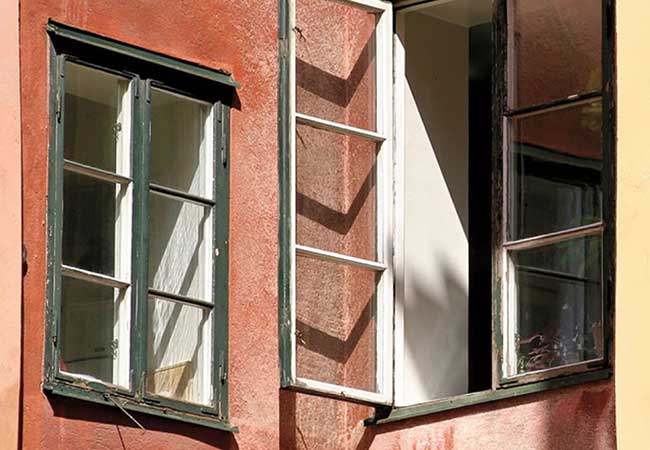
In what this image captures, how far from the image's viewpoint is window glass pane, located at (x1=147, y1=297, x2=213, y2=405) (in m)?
10.5

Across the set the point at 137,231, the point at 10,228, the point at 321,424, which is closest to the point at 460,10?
the point at 321,424

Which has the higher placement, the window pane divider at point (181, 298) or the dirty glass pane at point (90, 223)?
the dirty glass pane at point (90, 223)

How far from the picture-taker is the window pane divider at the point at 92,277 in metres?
10.1

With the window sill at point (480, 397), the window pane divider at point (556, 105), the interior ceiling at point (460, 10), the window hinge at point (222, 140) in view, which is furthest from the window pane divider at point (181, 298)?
the interior ceiling at point (460, 10)

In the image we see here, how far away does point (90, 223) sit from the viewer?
1030cm

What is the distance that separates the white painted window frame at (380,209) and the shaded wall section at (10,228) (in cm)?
128

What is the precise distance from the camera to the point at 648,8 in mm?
9859

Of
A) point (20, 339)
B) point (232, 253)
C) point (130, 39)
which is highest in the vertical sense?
point (130, 39)

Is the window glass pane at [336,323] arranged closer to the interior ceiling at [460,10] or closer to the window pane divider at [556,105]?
the window pane divider at [556,105]

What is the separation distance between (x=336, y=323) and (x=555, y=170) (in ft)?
4.13

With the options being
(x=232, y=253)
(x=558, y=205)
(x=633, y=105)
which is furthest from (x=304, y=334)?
(x=633, y=105)

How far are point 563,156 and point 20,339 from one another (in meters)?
2.59

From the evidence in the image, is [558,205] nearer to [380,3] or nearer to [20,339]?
[380,3]

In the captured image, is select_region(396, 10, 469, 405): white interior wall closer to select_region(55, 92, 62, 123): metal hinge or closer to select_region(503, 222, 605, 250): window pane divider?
select_region(503, 222, 605, 250): window pane divider
